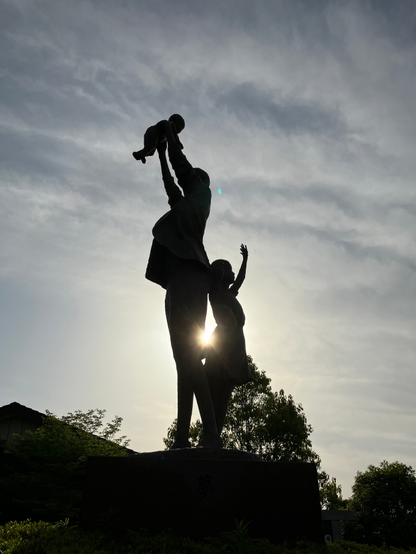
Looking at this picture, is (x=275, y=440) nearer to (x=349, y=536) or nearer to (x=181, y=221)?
(x=349, y=536)

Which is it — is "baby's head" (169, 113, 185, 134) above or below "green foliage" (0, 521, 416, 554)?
above

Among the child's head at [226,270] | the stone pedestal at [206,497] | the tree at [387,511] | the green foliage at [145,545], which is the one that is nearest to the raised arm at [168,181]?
the child's head at [226,270]

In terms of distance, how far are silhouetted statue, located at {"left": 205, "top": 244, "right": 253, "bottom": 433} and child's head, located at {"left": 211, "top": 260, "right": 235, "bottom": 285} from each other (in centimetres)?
1

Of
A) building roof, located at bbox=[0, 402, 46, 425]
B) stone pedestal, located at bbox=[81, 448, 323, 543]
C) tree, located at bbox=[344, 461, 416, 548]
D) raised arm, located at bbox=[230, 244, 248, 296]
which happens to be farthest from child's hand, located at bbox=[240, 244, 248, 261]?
tree, located at bbox=[344, 461, 416, 548]

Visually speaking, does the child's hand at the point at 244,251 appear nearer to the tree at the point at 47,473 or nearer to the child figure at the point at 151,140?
the child figure at the point at 151,140

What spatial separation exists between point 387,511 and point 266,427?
6.77 m

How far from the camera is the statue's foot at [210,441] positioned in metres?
3.88

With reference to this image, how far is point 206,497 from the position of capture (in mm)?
3215

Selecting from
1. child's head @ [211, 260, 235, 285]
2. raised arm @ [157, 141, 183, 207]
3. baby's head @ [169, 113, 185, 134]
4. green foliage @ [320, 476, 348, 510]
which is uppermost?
baby's head @ [169, 113, 185, 134]

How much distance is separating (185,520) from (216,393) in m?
1.63

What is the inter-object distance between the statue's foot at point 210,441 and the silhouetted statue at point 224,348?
443 mm

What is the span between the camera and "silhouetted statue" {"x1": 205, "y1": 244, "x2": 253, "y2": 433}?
461 cm

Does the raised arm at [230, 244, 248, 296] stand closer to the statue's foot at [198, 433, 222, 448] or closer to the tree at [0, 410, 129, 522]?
the statue's foot at [198, 433, 222, 448]

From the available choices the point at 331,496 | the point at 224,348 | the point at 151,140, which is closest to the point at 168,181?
the point at 151,140
